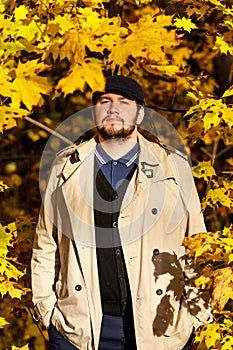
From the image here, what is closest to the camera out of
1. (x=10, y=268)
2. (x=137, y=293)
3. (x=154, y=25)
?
(x=137, y=293)

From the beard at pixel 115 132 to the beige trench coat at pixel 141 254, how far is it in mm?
127

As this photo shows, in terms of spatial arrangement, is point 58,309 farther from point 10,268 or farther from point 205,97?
point 205,97

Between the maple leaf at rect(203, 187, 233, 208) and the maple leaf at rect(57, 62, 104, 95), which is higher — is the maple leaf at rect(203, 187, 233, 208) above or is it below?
below

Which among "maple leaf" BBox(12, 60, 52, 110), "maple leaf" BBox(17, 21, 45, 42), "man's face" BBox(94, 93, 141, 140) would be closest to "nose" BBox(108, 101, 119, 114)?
"man's face" BBox(94, 93, 141, 140)

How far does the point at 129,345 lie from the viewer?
3836mm

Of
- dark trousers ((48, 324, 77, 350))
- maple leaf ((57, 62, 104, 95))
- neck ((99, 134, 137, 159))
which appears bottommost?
dark trousers ((48, 324, 77, 350))

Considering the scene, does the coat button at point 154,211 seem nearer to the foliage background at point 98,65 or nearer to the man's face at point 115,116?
the foliage background at point 98,65

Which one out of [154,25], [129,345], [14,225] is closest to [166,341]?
[129,345]

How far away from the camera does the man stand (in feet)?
12.5

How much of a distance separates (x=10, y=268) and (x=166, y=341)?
861mm

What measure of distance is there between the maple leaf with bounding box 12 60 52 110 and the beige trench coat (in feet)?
1.56

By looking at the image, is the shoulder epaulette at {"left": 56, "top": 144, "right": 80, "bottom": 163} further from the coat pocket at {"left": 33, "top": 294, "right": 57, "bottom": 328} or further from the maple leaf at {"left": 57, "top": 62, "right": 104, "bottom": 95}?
the coat pocket at {"left": 33, "top": 294, "right": 57, "bottom": 328}

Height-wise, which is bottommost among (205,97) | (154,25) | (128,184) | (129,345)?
(129,345)

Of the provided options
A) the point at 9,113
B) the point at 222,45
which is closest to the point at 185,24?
the point at 222,45
